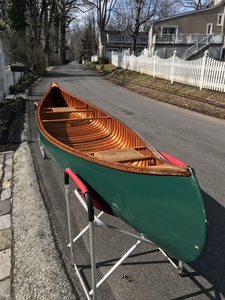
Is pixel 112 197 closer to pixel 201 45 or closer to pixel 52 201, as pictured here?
pixel 52 201

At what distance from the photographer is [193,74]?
1433cm

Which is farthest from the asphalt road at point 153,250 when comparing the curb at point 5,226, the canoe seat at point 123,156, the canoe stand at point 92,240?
the canoe seat at point 123,156

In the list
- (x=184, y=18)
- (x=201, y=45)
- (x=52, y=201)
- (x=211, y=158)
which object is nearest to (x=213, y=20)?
(x=184, y=18)

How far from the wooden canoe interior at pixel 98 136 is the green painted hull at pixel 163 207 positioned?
1.86 feet

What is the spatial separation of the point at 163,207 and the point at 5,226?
7.73ft

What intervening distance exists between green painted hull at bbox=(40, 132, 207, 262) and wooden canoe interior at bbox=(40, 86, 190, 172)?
22.3 inches

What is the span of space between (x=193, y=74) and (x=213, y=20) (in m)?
30.6

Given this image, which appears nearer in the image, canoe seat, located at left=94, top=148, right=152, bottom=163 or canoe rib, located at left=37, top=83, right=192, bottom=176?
canoe rib, located at left=37, top=83, right=192, bottom=176

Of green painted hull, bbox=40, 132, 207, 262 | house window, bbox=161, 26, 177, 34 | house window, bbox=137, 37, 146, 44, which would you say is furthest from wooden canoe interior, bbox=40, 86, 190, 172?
house window, bbox=137, 37, 146, 44

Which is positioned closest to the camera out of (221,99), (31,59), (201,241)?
(201,241)

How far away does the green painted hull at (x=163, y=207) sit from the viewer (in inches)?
78.5

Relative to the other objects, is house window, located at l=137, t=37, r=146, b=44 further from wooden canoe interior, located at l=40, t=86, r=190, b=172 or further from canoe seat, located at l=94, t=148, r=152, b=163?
canoe seat, located at l=94, t=148, r=152, b=163

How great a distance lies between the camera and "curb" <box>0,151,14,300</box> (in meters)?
2.68

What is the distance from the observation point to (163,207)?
2133 millimetres
